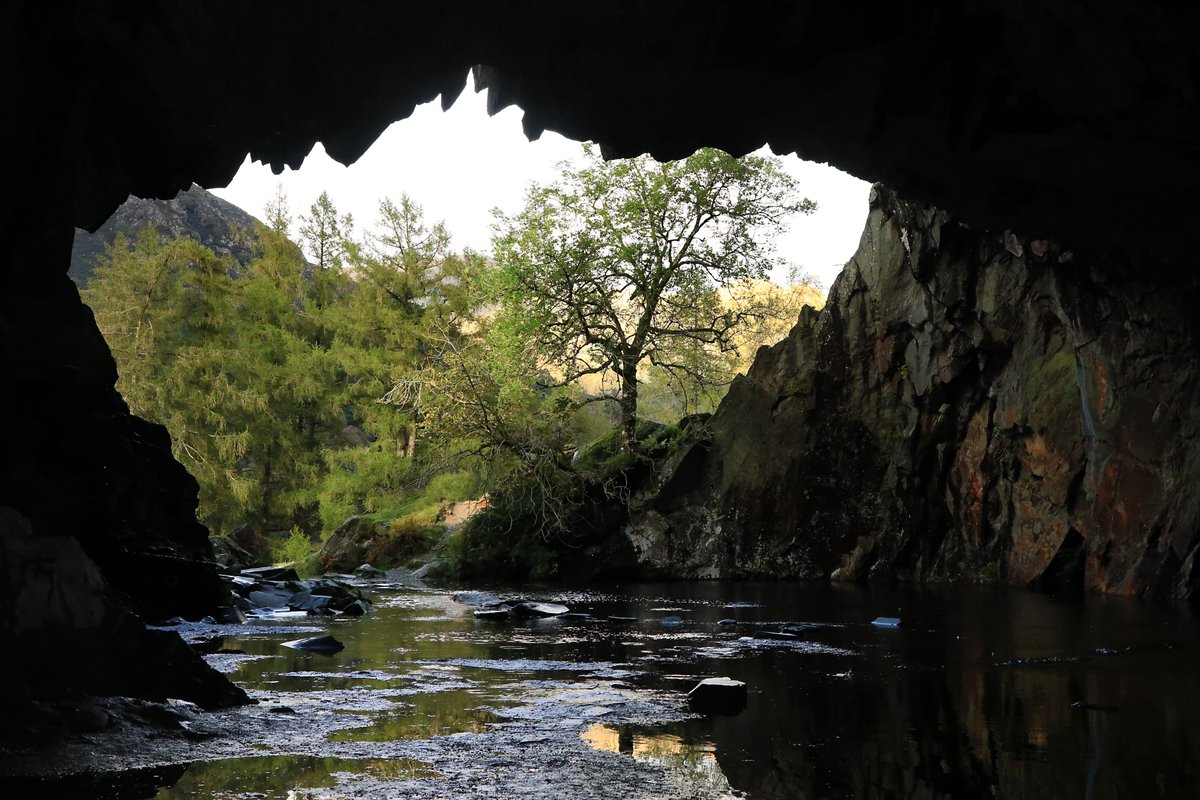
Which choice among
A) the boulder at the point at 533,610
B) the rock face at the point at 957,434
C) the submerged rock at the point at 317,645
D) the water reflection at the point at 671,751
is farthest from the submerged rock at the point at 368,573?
the water reflection at the point at 671,751

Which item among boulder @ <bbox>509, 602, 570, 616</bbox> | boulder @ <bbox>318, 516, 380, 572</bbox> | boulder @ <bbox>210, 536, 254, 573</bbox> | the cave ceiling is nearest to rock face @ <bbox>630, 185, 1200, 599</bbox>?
the cave ceiling

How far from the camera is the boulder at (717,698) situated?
19.2 feet

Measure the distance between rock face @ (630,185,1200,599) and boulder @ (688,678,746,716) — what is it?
34.6 feet

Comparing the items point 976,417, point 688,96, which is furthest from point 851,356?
point 688,96

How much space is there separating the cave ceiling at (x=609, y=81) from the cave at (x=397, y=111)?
2 cm

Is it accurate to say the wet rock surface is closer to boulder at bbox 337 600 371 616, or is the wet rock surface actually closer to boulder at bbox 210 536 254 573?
boulder at bbox 337 600 371 616

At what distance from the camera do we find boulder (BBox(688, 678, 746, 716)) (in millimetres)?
5859

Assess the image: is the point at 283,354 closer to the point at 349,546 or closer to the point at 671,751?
the point at 349,546

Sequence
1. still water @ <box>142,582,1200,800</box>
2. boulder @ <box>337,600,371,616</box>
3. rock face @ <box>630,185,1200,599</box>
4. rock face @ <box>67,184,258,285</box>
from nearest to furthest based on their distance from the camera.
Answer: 1. still water @ <box>142,582,1200,800</box>
2. boulder @ <box>337,600,371,616</box>
3. rock face @ <box>630,185,1200,599</box>
4. rock face @ <box>67,184,258,285</box>

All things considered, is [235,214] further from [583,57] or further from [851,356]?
[583,57]

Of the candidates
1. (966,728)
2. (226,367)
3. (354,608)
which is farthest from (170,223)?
(966,728)

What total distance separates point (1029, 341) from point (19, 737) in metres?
18.0

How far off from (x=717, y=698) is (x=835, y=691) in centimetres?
115

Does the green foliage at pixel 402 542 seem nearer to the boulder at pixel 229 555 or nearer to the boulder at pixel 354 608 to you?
the boulder at pixel 229 555
